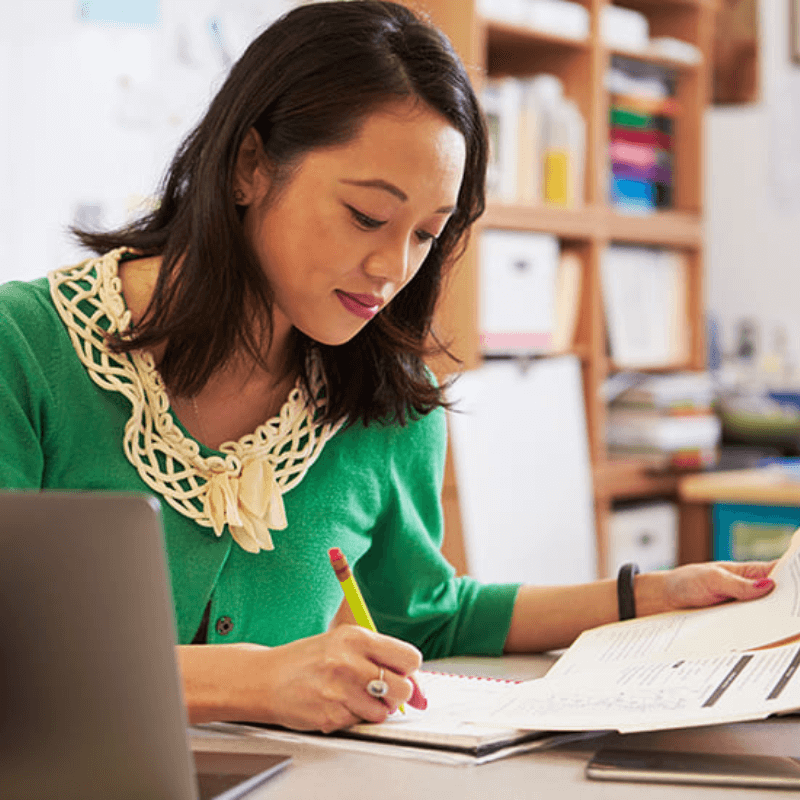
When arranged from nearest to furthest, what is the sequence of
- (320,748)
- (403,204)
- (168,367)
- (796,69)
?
(320,748), (403,204), (168,367), (796,69)

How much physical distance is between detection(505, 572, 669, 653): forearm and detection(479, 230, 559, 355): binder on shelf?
1.81 m

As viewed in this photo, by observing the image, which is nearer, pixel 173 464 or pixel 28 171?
pixel 173 464

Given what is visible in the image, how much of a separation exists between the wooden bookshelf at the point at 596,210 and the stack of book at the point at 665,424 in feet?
0.20

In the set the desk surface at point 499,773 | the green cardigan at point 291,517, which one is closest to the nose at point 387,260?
the green cardigan at point 291,517

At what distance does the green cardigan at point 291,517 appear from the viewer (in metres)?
1.20

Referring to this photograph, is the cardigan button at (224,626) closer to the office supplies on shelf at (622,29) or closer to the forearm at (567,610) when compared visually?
the forearm at (567,610)

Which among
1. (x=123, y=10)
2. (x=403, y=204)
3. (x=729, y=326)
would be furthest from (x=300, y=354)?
(x=729, y=326)

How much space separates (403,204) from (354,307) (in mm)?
122

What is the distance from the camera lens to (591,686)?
1011mm

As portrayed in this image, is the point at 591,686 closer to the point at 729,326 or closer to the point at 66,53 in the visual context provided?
the point at 66,53

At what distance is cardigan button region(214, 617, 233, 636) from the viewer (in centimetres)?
123

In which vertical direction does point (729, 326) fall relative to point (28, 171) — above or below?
below

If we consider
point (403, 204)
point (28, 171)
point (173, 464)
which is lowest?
point (173, 464)

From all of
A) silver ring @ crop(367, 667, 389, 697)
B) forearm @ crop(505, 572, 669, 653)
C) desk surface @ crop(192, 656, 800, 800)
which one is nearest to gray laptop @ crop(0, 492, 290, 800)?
desk surface @ crop(192, 656, 800, 800)
